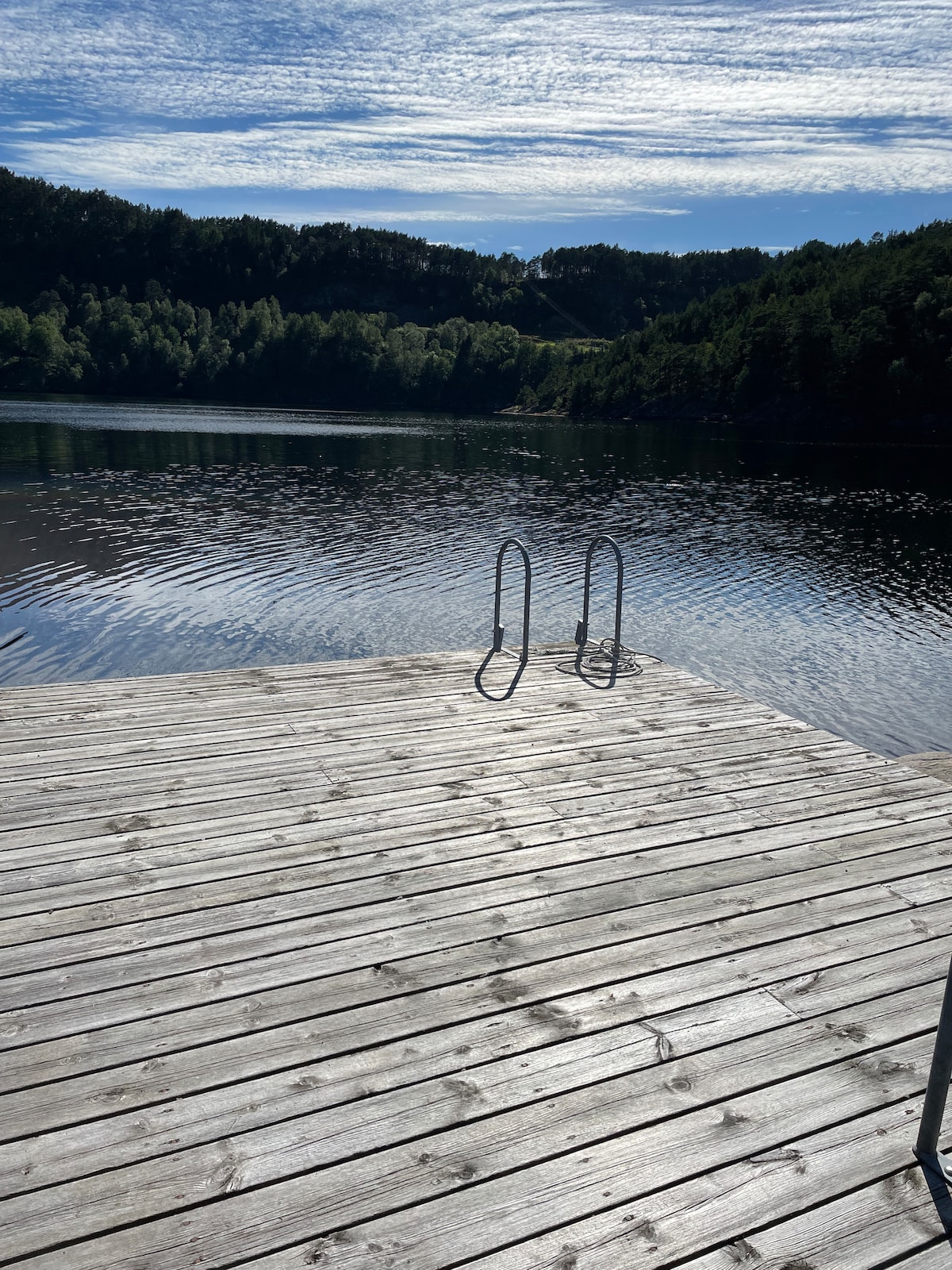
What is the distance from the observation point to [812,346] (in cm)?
7750

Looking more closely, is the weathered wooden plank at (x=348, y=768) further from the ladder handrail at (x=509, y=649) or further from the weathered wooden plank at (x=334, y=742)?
the ladder handrail at (x=509, y=649)

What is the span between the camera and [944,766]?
8.16 metres

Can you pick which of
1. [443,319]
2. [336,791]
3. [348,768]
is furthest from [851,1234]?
[443,319]

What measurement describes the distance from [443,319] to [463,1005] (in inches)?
7052

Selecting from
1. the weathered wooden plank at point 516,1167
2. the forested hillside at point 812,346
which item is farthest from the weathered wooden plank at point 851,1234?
the forested hillside at point 812,346

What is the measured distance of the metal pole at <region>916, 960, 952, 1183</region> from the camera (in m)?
2.30

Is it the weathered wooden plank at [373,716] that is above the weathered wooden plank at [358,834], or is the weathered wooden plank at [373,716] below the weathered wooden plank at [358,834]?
below

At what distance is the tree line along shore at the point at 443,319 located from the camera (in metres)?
77.8

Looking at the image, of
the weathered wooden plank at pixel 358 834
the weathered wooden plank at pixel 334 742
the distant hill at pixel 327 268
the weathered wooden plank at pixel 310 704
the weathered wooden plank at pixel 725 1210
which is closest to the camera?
the weathered wooden plank at pixel 725 1210

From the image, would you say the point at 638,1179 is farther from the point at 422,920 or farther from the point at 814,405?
the point at 814,405

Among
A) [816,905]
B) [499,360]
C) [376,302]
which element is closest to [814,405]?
[499,360]

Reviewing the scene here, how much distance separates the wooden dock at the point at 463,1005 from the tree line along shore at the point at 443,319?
75714 millimetres

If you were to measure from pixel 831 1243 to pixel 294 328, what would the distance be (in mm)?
138787

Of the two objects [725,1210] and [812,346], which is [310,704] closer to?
[725,1210]
